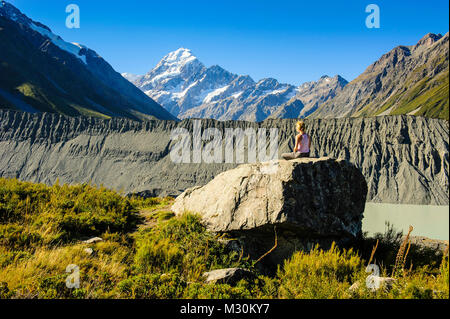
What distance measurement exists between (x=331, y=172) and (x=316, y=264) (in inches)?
113

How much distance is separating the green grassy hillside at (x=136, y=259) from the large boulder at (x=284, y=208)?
0.59 meters

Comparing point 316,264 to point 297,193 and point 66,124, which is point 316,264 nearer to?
point 297,193

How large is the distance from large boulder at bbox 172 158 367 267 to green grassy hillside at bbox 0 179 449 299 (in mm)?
593

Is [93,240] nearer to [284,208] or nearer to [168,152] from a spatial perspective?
[284,208]

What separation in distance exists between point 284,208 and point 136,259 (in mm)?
3376

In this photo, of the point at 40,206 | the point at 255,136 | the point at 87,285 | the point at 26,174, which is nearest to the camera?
the point at 87,285

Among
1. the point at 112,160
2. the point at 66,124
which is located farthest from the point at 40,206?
the point at 66,124

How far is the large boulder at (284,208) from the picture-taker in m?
6.76

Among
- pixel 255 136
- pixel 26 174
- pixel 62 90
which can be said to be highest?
pixel 62 90

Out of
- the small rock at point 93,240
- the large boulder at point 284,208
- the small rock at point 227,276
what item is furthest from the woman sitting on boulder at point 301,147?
the small rock at point 93,240

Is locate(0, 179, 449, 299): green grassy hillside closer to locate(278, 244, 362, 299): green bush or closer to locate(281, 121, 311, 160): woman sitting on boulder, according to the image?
locate(278, 244, 362, 299): green bush

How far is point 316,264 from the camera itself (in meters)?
5.52

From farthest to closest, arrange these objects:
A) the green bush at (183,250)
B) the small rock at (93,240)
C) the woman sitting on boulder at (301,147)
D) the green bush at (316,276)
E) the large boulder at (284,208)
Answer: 1. the woman sitting on boulder at (301,147)
2. the large boulder at (284,208)
3. the small rock at (93,240)
4. the green bush at (183,250)
5. the green bush at (316,276)

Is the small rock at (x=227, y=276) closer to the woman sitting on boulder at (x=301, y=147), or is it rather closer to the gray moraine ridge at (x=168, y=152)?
the woman sitting on boulder at (x=301, y=147)
